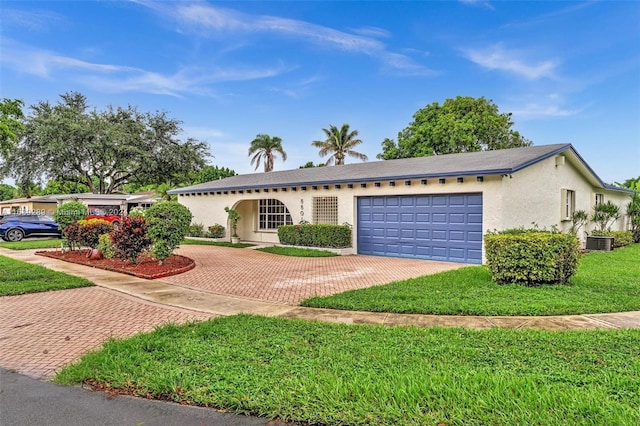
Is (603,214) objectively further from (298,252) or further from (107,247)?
(107,247)

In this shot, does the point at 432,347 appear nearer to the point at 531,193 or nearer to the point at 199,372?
the point at 199,372

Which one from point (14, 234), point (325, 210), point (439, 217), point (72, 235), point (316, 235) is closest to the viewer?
point (439, 217)

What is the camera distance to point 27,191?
105 feet

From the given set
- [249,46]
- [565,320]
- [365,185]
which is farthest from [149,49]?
[565,320]

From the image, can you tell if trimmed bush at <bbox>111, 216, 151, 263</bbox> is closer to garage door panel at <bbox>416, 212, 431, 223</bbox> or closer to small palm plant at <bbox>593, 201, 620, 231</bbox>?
garage door panel at <bbox>416, 212, 431, 223</bbox>

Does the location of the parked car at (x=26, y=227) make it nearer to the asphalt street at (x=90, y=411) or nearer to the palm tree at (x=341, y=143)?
the asphalt street at (x=90, y=411)

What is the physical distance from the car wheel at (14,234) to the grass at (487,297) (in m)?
20.3

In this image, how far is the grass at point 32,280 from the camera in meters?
7.64

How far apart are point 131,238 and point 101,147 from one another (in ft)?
79.0

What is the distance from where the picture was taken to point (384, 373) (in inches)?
135

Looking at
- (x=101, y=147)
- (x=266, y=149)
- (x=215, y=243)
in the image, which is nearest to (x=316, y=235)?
(x=215, y=243)

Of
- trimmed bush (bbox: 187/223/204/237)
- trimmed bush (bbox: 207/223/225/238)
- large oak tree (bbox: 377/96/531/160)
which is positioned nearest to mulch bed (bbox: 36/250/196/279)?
trimmed bush (bbox: 207/223/225/238)

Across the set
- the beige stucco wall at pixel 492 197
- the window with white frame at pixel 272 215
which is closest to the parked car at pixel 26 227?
the beige stucco wall at pixel 492 197

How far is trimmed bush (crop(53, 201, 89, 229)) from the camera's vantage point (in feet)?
47.0
